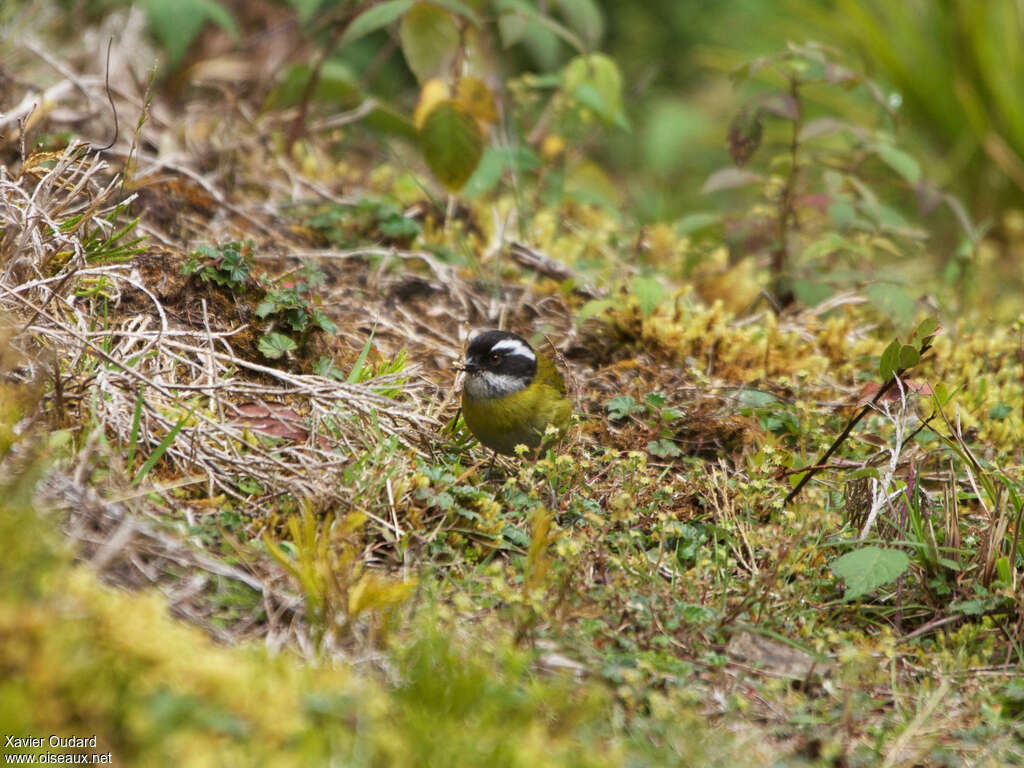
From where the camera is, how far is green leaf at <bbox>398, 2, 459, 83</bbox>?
5.53 meters

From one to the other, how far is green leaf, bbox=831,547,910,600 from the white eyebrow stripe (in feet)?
5.72

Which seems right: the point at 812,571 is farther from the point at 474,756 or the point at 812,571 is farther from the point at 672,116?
the point at 672,116

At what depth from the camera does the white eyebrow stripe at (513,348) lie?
15.6 ft

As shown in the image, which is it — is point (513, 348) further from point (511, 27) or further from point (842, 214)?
point (842, 214)

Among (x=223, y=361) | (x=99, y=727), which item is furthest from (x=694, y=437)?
(x=99, y=727)

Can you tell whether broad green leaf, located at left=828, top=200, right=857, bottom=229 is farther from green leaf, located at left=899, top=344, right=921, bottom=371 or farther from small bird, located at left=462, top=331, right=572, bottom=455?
green leaf, located at left=899, top=344, right=921, bottom=371

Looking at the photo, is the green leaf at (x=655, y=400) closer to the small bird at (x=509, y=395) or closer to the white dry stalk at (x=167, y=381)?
the small bird at (x=509, y=395)

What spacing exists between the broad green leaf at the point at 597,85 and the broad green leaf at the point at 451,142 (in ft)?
3.14

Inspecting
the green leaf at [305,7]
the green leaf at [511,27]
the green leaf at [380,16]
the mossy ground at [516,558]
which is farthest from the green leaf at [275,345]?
the green leaf at [305,7]

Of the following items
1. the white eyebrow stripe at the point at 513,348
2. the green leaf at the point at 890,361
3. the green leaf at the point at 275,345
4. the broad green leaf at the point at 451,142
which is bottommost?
the green leaf at the point at 275,345

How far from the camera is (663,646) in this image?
341 cm

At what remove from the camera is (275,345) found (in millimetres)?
4625

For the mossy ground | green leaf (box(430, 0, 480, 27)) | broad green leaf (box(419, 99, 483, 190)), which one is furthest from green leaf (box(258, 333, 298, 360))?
green leaf (box(430, 0, 480, 27))

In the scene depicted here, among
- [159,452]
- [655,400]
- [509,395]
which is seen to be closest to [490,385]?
[509,395]
